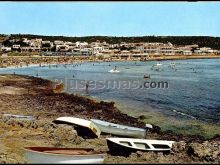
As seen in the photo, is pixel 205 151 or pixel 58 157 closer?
pixel 58 157

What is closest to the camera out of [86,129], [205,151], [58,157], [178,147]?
[58,157]

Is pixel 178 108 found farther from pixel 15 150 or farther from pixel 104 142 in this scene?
pixel 15 150

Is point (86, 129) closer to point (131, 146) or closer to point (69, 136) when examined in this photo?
point (69, 136)

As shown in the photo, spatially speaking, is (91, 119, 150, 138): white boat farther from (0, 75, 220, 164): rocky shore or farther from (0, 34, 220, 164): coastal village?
(0, 75, 220, 164): rocky shore

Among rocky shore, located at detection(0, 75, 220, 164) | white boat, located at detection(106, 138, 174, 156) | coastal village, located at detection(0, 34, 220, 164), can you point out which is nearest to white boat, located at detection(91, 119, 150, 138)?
coastal village, located at detection(0, 34, 220, 164)

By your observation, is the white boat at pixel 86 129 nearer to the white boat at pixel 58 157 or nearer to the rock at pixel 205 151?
the rock at pixel 205 151

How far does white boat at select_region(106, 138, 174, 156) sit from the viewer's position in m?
19.9

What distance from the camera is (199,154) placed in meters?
19.8

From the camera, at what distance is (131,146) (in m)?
20.1

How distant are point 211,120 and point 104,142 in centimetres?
1406

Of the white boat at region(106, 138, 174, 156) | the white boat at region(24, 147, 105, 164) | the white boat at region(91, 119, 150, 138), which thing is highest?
the white boat at region(24, 147, 105, 164)

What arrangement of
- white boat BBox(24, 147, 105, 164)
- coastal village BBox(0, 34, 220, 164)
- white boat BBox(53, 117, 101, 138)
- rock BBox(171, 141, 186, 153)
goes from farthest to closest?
white boat BBox(53, 117, 101, 138)
rock BBox(171, 141, 186, 153)
coastal village BBox(0, 34, 220, 164)
white boat BBox(24, 147, 105, 164)

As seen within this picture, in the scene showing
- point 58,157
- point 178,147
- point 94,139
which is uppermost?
point 58,157

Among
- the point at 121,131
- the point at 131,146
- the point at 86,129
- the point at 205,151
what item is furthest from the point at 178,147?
the point at 86,129
